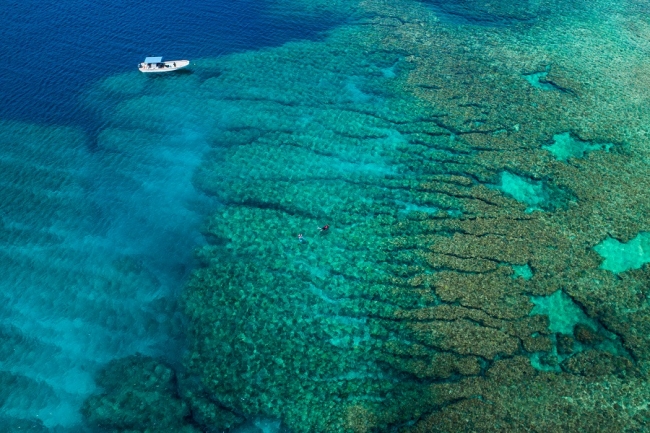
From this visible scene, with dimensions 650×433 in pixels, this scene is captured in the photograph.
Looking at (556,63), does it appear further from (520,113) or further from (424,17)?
(424,17)

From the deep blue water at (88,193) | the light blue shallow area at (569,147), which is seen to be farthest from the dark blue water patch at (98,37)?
the light blue shallow area at (569,147)

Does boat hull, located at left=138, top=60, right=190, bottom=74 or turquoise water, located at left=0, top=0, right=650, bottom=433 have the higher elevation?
→ boat hull, located at left=138, top=60, right=190, bottom=74

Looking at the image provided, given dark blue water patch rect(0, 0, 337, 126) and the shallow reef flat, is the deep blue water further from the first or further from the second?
the shallow reef flat

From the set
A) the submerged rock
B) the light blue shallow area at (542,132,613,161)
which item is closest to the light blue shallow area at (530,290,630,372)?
the light blue shallow area at (542,132,613,161)

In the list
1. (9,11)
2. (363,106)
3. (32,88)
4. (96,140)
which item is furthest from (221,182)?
(9,11)

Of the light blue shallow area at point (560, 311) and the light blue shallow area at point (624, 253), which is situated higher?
the light blue shallow area at point (624, 253)

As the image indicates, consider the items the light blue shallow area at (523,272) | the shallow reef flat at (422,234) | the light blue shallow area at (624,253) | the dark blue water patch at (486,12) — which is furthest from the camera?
the dark blue water patch at (486,12)

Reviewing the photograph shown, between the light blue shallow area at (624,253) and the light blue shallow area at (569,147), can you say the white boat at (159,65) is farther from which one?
the light blue shallow area at (624,253)

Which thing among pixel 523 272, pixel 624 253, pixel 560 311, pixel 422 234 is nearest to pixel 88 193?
pixel 422 234
